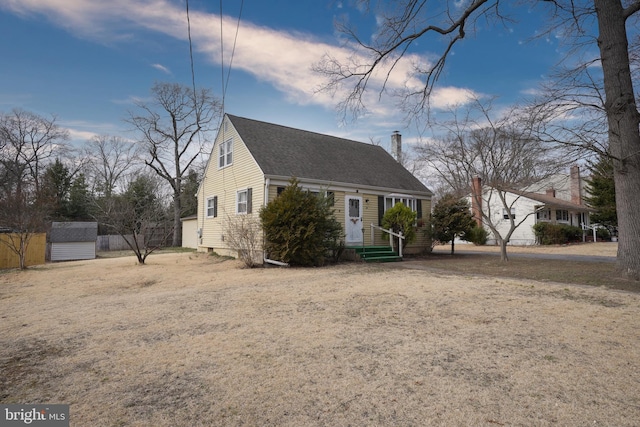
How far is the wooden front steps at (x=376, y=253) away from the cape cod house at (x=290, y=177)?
33.5 inches

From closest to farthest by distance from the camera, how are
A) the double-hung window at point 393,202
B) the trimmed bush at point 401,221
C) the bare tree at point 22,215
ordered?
the bare tree at point 22,215
the trimmed bush at point 401,221
the double-hung window at point 393,202

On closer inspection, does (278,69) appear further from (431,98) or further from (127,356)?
(127,356)

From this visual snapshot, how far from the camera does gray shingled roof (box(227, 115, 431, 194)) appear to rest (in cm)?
1391

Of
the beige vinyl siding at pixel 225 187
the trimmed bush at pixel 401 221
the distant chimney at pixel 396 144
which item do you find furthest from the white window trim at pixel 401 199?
the distant chimney at pixel 396 144

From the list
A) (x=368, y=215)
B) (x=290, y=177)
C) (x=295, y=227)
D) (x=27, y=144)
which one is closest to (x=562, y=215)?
(x=368, y=215)

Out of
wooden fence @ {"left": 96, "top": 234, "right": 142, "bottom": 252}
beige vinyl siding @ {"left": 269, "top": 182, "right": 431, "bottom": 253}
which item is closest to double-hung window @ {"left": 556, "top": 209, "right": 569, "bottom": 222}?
beige vinyl siding @ {"left": 269, "top": 182, "right": 431, "bottom": 253}

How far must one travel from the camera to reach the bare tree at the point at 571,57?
802 cm

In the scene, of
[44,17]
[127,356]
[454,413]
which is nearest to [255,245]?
[127,356]

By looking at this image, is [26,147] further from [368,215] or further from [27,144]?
[368,215]

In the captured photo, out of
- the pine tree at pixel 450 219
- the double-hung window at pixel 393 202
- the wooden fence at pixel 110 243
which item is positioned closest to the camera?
the pine tree at pixel 450 219

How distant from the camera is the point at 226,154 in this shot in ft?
53.0

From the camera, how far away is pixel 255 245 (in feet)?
39.4

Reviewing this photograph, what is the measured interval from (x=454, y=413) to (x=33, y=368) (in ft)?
13.2

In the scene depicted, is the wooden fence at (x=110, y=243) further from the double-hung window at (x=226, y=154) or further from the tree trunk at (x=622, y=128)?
the tree trunk at (x=622, y=128)
